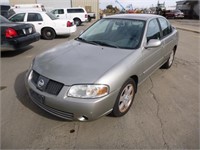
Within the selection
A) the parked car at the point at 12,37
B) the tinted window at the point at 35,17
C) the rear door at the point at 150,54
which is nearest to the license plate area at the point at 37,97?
the rear door at the point at 150,54

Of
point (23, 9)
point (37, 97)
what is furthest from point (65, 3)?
point (37, 97)

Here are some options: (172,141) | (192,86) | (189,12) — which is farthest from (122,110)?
(189,12)

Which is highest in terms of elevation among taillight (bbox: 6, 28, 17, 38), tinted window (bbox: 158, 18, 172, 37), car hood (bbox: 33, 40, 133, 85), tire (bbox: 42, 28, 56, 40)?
tinted window (bbox: 158, 18, 172, 37)

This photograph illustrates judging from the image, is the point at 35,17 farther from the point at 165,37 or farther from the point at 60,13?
the point at 60,13

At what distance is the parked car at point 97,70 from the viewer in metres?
2.33

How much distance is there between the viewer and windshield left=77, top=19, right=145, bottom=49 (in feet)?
10.8

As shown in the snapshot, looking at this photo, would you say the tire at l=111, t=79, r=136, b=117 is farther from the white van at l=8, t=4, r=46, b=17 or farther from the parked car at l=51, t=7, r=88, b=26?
the parked car at l=51, t=7, r=88, b=26

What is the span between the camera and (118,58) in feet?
9.24

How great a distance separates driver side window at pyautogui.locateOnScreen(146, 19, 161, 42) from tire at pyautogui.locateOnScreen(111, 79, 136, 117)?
41.8 inches

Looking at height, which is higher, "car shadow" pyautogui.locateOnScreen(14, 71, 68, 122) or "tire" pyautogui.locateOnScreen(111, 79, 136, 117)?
"tire" pyautogui.locateOnScreen(111, 79, 136, 117)

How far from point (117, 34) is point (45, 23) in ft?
24.0

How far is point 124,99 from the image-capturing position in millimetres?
2922

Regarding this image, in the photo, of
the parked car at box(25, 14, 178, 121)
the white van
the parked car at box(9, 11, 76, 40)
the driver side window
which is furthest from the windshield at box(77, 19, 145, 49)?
the white van

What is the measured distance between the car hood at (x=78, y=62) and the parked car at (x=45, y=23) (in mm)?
6973
